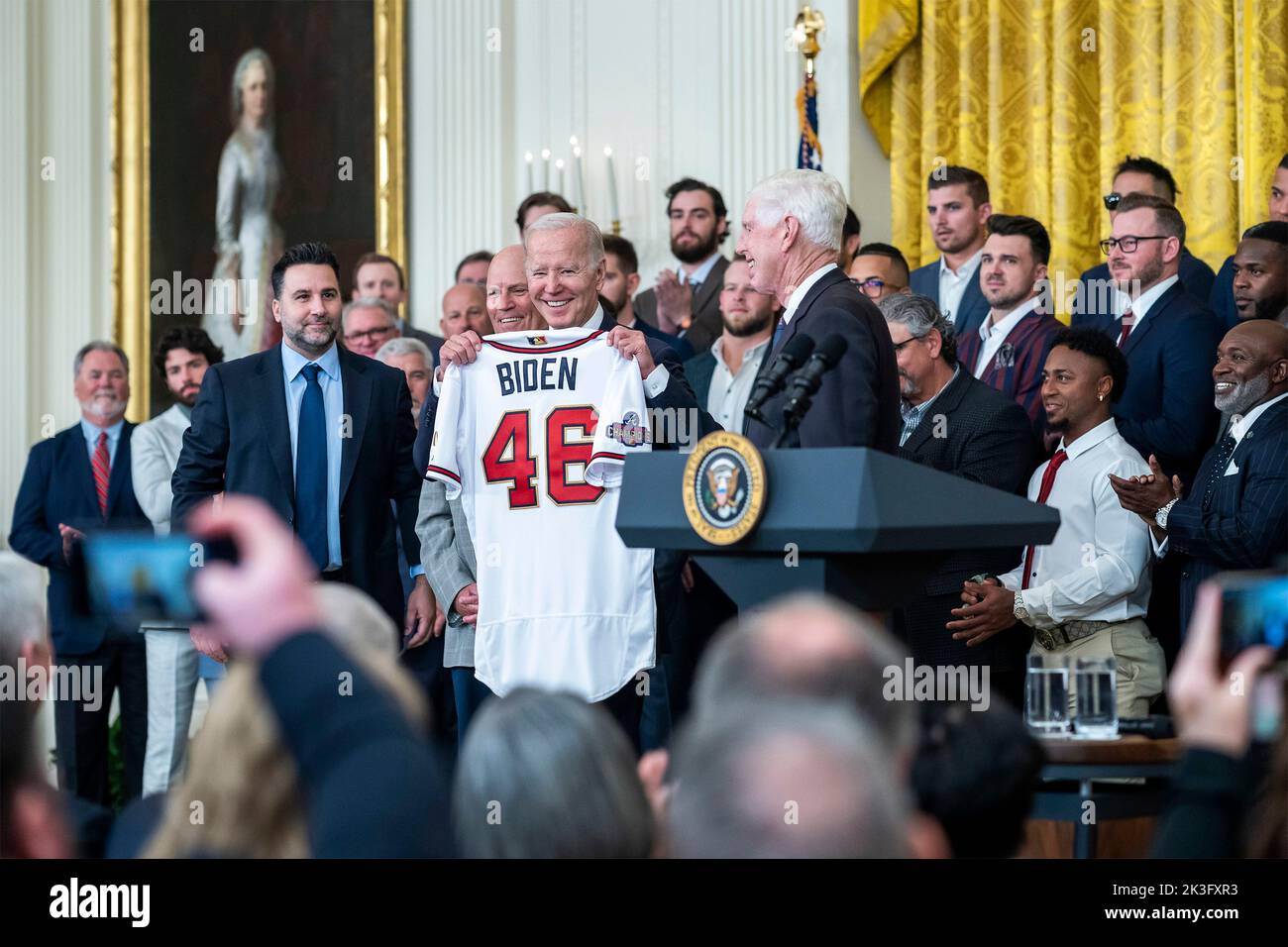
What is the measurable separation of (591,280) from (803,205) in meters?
0.72

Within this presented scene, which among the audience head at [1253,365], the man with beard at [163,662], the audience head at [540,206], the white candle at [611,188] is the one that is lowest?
the man with beard at [163,662]

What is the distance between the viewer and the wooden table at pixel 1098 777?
3150 mm

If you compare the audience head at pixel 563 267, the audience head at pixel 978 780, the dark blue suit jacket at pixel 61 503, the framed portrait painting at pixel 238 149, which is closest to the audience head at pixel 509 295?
the audience head at pixel 563 267

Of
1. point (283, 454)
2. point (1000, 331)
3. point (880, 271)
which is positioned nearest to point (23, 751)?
point (283, 454)

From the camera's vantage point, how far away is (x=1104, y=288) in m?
5.94

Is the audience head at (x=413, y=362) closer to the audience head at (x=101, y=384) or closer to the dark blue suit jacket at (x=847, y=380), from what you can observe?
the audience head at (x=101, y=384)

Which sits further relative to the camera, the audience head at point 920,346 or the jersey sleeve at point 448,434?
the audience head at point 920,346

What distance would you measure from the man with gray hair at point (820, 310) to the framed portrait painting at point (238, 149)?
4969 millimetres

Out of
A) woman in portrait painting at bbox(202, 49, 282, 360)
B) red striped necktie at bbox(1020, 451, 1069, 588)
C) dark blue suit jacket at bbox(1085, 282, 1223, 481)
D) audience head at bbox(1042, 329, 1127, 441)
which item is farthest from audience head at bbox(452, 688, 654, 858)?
woman in portrait painting at bbox(202, 49, 282, 360)

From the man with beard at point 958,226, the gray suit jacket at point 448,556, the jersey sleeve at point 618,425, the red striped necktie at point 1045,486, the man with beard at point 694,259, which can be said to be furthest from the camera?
the man with beard at point 694,259

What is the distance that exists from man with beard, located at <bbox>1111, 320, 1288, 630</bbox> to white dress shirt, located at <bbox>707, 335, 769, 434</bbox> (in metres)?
1.49

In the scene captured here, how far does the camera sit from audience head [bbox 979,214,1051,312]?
5.34 metres

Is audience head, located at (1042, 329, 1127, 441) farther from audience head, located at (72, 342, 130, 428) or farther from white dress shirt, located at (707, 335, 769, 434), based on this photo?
audience head, located at (72, 342, 130, 428)
